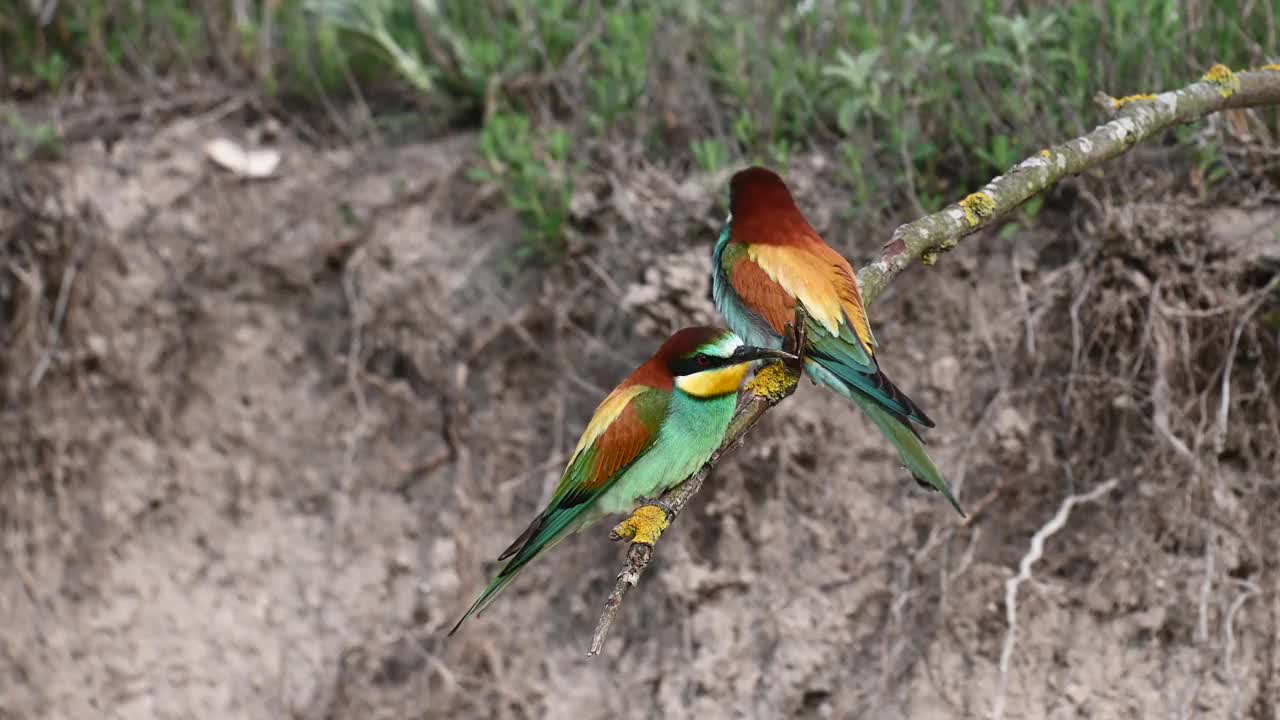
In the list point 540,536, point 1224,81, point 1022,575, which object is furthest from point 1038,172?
point 1022,575

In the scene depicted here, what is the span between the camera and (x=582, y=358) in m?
3.40

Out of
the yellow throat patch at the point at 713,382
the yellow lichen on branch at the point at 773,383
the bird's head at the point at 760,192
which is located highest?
the bird's head at the point at 760,192

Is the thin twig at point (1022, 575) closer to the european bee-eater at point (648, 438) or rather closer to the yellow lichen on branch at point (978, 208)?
the european bee-eater at point (648, 438)

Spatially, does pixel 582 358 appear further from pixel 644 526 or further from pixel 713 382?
→ pixel 644 526

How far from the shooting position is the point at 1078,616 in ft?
9.77

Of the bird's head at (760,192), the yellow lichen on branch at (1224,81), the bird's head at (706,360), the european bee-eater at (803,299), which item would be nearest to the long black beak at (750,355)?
the bird's head at (706,360)

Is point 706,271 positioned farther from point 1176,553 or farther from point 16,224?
point 16,224

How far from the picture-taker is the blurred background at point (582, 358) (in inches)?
116

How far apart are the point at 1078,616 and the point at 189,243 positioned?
2.54 m

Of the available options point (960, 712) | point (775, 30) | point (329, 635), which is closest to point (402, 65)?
point (775, 30)

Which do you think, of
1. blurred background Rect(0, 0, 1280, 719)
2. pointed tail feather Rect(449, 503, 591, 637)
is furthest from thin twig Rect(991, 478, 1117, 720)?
pointed tail feather Rect(449, 503, 591, 637)

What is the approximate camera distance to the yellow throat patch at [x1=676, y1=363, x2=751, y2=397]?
216 centimetres

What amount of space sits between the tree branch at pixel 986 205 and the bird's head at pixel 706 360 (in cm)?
6

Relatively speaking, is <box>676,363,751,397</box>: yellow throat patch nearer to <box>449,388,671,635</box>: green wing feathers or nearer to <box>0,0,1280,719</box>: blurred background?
<box>449,388,671,635</box>: green wing feathers
